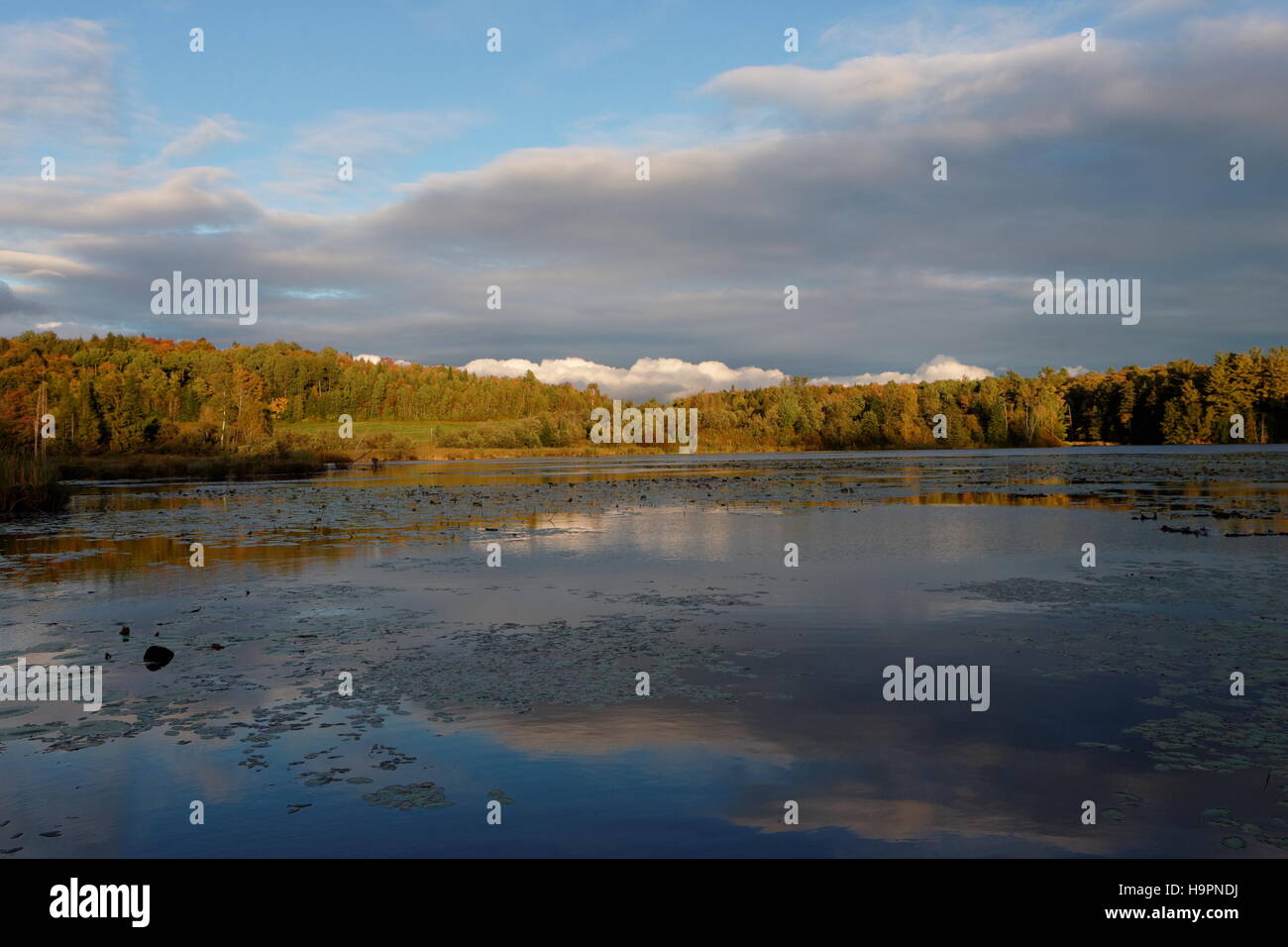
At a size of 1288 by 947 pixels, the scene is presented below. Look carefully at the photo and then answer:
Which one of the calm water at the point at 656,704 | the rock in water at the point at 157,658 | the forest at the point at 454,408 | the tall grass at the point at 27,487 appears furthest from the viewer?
the forest at the point at 454,408

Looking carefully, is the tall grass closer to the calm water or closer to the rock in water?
the calm water

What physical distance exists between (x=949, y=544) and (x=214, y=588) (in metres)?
15.6

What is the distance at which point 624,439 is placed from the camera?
186250 mm

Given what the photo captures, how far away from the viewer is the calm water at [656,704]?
5496 mm

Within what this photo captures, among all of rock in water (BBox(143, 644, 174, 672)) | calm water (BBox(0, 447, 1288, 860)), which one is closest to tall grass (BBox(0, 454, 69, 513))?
calm water (BBox(0, 447, 1288, 860))

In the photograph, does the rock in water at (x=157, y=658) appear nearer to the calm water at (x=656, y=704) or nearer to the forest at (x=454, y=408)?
the calm water at (x=656, y=704)

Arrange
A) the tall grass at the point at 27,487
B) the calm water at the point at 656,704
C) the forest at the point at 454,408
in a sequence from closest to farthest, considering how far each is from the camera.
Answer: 1. the calm water at the point at 656,704
2. the tall grass at the point at 27,487
3. the forest at the point at 454,408

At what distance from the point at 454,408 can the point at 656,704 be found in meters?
197

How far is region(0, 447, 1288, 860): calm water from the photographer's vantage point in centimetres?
550

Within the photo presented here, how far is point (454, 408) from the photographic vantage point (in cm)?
19912

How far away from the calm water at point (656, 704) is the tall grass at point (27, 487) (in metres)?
15.3

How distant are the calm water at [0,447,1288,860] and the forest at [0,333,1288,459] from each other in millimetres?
62325

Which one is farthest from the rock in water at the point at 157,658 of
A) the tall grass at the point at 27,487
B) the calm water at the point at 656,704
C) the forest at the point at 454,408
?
the forest at the point at 454,408
